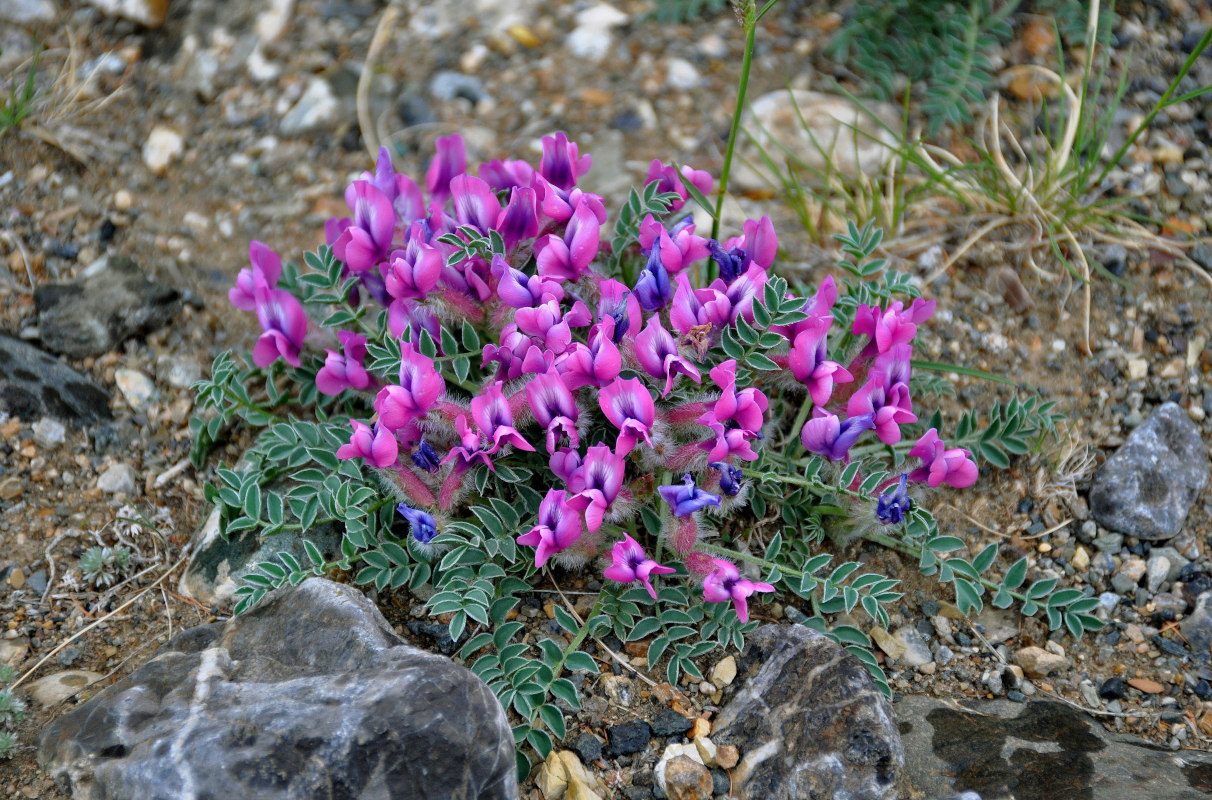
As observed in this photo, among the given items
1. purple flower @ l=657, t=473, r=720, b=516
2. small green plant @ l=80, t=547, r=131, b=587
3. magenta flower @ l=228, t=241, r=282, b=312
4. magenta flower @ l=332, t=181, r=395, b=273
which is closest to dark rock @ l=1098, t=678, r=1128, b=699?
purple flower @ l=657, t=473, r=720, b=516

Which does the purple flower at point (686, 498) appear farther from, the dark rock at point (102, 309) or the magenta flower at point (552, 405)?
the dark rock at point (102, 309)

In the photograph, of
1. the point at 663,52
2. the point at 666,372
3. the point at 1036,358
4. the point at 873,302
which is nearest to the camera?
the point at 666,372

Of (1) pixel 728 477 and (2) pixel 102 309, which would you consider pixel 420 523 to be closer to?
(1) pixel 728 477

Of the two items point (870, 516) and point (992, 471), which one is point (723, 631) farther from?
point (992, 471)

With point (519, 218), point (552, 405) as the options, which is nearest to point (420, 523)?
point (552, 405)

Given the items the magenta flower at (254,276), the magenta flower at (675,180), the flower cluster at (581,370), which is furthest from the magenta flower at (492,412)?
the magenta flower at (254,276)

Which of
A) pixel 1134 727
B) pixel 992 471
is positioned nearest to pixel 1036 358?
pixel 992 471
